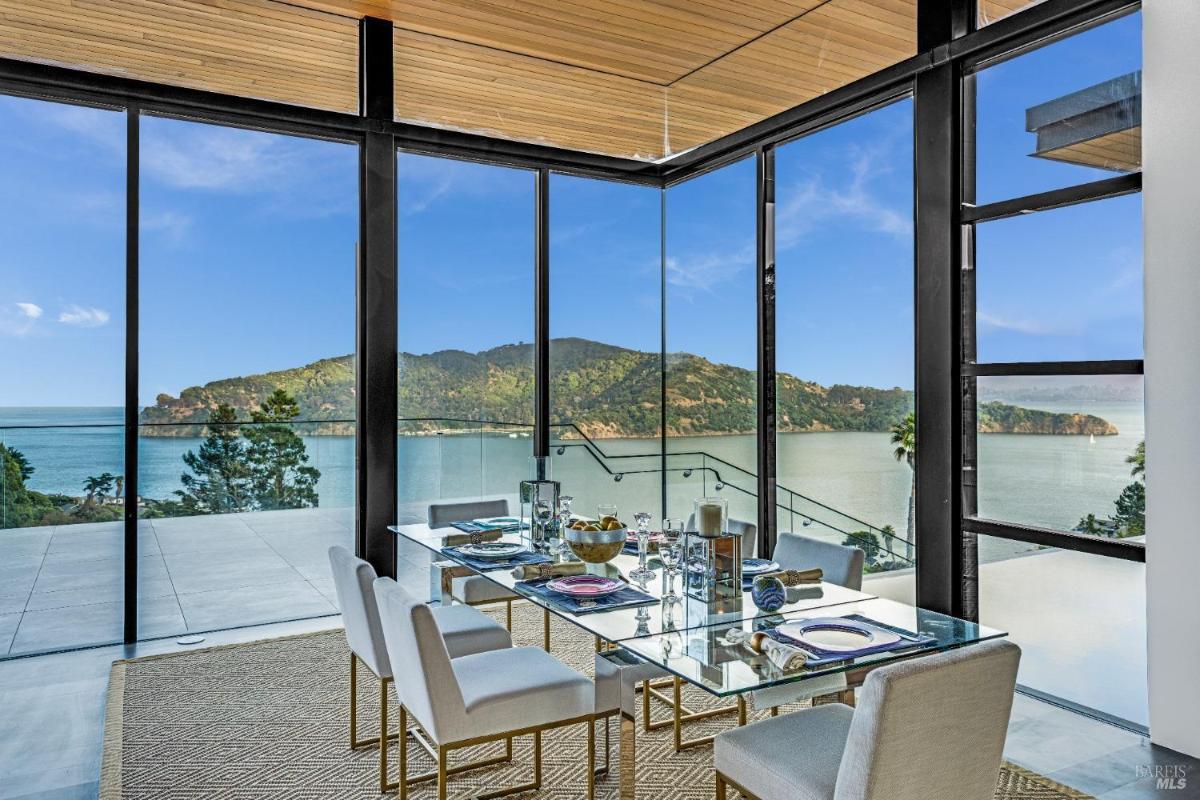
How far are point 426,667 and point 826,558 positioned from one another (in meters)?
1.56

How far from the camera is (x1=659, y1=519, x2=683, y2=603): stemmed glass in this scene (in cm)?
265

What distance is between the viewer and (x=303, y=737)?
10.1 feet

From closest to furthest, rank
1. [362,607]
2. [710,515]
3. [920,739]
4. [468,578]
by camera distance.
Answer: [920,739]
[710,515]
[362,607]
[468,578]

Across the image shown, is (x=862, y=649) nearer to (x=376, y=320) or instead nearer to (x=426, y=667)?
(x=426, y=667)

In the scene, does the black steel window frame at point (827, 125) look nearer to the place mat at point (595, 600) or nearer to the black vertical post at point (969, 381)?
the black vertical post at point (969, 381)

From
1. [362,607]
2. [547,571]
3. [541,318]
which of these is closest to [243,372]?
[541,318]

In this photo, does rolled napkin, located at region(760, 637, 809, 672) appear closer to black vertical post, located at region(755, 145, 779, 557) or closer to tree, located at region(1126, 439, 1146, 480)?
tree, located at region(1126, 439, 1146, 480)

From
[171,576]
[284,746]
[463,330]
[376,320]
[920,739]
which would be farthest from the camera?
[463,330]

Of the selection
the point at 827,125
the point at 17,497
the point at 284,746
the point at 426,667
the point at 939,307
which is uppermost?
the point at 827,125

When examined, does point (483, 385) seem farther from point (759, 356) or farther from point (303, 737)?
point (303, 737)

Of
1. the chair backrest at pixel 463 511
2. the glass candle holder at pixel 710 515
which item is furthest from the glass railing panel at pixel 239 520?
the glass candle holder at pixel 710 515

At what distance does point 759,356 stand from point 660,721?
7.54 feet

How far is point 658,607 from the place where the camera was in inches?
95.9

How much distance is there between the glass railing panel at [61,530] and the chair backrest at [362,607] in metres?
2.04
